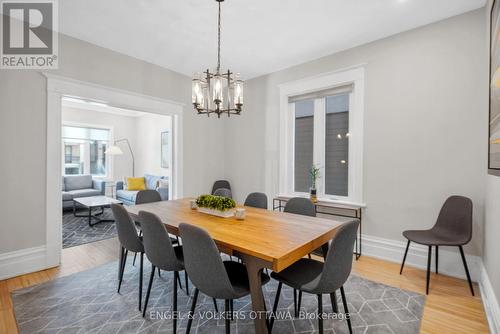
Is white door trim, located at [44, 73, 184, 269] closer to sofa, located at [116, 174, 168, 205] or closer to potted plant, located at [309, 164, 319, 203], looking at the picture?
sofa, located at [116, 174, 168, 205]

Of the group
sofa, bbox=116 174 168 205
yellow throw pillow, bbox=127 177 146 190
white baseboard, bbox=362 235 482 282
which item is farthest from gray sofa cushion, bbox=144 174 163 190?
white baseboard, bbox=362 235 482 282

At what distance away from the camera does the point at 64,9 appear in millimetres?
2572

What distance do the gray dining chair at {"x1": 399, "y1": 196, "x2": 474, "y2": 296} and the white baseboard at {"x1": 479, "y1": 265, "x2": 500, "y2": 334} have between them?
0.37ft

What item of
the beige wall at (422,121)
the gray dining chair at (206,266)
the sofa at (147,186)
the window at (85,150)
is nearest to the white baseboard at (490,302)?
the beige wall at (422,121)

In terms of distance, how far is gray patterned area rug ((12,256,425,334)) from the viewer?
1877 mm

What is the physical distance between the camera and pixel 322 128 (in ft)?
12.5

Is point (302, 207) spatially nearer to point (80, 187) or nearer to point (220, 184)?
point (220, 184)

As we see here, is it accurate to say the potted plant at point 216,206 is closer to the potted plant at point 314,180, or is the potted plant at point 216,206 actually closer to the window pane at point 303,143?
the potted plant at point 314,180

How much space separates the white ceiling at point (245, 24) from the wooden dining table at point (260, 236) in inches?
82.7

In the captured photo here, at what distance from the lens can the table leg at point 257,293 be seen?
1469 mm

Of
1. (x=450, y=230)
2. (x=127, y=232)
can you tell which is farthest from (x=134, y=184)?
(x=450, y=230)

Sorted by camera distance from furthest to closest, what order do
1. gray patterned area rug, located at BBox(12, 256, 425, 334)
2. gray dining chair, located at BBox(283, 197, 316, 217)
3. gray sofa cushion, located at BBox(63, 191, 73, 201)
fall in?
Answer: 1. gray sofa cushion, located at BBox(63, 191, 73, 201)
2. gray dining chair, located at BBox(283, 197, 316, 217)
3. gray patterned area rug, located at BBox(12, 256, 425, 334)

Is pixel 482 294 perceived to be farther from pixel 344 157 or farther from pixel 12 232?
pixel 12 232

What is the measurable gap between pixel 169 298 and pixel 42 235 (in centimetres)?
188
